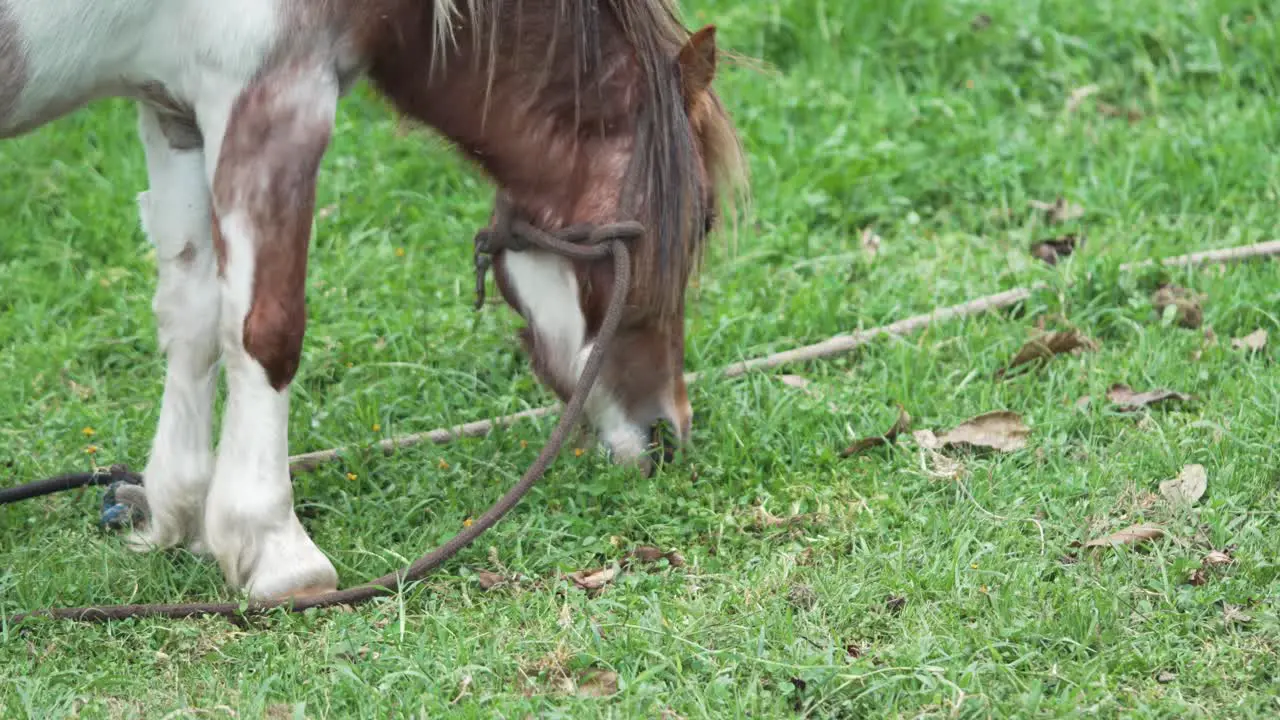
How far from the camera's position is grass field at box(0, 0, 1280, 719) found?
3014 millimetres

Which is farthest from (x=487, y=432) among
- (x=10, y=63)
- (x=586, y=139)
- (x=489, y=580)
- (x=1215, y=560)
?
(x=1215, y=560)

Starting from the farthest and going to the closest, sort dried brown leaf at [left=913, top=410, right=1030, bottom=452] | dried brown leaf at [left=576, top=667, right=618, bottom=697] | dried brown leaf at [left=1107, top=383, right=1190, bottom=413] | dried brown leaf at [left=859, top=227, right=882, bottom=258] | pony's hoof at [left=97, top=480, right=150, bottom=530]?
dried brown leaf at [left=859, top=227, right=882, bottom=258]
dried brown leaf at [left=1107, top=383, right=1190, bottom=413]
dried brown leaf at [left=913, top=410, right=1030, bottom=452]
pony's hoof at [left=97, top=480, right=150, bottom=530]
dried brown leaf at [left=576, top=667, right=618, bottom=697]

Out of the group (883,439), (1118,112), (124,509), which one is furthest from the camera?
(1118,112)

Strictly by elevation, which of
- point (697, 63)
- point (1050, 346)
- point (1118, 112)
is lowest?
point (1050, 346)

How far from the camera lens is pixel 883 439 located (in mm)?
3955

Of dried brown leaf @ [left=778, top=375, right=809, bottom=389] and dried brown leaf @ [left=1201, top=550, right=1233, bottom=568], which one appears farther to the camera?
dried brown leaf @ [left=778, top=375, right=809, bottom=389]

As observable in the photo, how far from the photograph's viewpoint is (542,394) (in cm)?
436

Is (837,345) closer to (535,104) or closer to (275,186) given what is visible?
(535,104)

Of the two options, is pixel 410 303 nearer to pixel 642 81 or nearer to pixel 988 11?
pixel 642 81

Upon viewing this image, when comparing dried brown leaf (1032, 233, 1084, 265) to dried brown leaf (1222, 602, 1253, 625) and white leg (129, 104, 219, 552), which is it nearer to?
dried brown leaf (1222, 602, 1253, 625)

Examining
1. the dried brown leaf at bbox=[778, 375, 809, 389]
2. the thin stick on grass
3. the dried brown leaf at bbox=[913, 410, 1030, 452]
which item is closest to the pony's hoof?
the thin stick on grass

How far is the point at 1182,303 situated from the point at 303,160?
8.29ft

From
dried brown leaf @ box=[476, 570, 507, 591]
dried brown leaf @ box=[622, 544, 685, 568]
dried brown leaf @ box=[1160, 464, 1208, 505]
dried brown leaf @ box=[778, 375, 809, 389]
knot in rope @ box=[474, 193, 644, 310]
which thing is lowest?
dried brown leaf @ box=[476, 570, 507, 591]

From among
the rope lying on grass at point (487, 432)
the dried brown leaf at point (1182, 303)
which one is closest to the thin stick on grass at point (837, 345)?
the rope lying on grass at point (487, 432)
